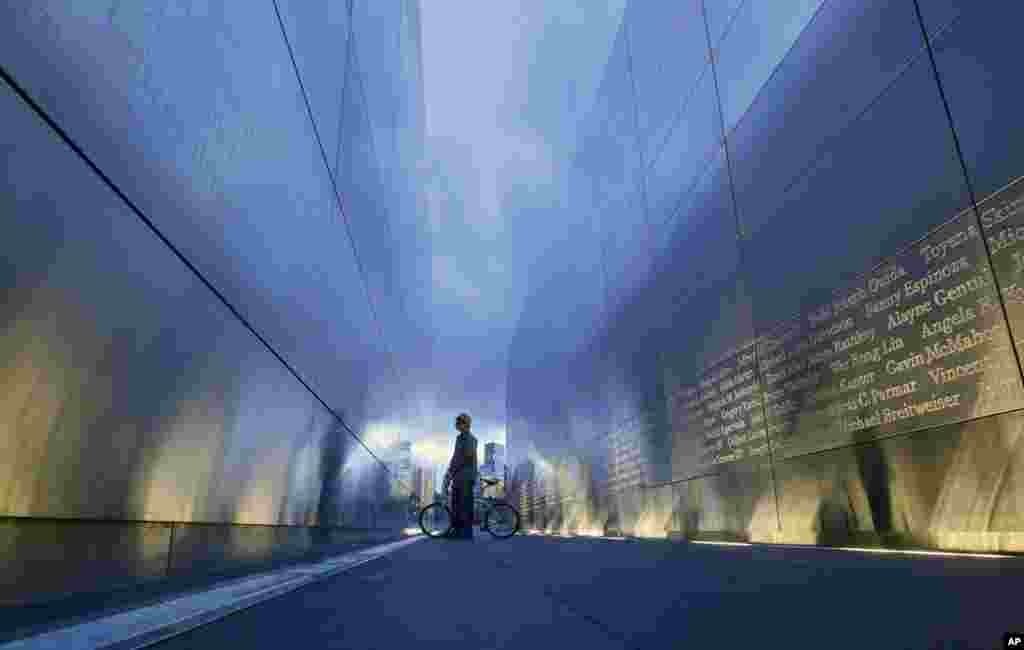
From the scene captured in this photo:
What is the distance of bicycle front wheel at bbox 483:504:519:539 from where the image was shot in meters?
12.2

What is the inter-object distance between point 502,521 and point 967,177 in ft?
33.0

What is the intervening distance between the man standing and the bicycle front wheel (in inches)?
45.2

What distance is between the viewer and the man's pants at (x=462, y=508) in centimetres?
1107

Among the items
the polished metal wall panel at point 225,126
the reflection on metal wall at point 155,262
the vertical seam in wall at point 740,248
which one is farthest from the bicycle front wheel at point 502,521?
the reflection on metal wall at point 155,262

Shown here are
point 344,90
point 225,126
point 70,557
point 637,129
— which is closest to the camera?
point 70,557

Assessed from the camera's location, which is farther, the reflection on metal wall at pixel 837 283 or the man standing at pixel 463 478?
the man standing at pixel 463 478

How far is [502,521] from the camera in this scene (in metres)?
12.4

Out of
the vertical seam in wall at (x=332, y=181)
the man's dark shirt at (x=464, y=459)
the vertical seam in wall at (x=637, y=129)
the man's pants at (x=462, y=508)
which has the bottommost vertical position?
the man's pants at (x=462, y=508)

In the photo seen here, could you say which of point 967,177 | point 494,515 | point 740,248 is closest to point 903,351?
point 967,177

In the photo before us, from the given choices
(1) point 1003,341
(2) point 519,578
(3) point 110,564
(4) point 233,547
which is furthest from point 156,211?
(1) point 1003,341

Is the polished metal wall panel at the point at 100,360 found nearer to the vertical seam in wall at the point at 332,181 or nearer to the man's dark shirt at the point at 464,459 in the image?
the vertical seam in wall at the point at 332,181

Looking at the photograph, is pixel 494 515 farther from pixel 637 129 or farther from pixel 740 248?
pixel 637 129

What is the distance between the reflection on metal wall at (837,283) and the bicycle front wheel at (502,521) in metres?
2.64

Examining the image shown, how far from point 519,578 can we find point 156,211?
245 centimetres
